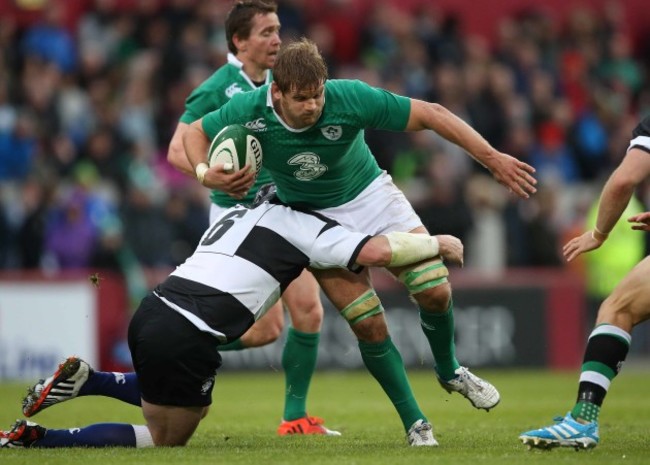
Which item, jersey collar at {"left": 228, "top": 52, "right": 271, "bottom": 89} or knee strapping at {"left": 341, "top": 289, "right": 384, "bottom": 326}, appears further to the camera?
jersey collar at {"left": 228, "top": 52, "right": 271, "bottom": 89}

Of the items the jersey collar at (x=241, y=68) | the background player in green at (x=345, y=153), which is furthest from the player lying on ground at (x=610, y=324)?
the jersey collar at (x=241, y=68)

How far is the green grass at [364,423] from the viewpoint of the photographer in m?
7.12

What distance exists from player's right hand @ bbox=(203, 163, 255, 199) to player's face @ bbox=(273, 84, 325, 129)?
0.39 m

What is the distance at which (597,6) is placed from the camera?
2284 centimetres

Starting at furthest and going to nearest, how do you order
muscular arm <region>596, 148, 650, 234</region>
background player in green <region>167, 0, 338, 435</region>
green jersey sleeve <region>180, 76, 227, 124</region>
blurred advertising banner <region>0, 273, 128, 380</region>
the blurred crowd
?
1. the blurred crowd
2. blurred advertising banner <region>0, 273, 128, 380</region>
3. green jersey sleeve <region>180, 76, 227, 124</region>
4. background player in green <region>167, 0, 338, 435</region>
5. muscular arm <region>596, 148, 650, 234</region>

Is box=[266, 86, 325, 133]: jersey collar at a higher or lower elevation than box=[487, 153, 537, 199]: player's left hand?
higher

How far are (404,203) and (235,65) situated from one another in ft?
6.38

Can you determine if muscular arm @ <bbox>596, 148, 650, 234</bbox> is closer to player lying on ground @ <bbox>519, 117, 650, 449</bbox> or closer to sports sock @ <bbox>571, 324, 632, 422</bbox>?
player lying on ground @ <bbox>519, 117, 650, 449</bbox>

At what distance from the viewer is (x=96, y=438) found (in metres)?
7.85

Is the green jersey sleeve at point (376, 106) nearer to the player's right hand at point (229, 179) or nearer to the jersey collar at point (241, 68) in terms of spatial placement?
the player's right hand at point (229, 179)

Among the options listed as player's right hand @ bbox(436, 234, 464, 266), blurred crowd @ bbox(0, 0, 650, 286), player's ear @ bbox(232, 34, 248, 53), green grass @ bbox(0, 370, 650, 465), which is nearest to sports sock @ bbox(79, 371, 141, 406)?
green grass @ bbox(0, 370, 650, 465)

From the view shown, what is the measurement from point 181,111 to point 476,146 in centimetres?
1037

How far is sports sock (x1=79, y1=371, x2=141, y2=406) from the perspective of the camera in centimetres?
809

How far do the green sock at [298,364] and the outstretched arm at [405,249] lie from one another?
6.03 ft
